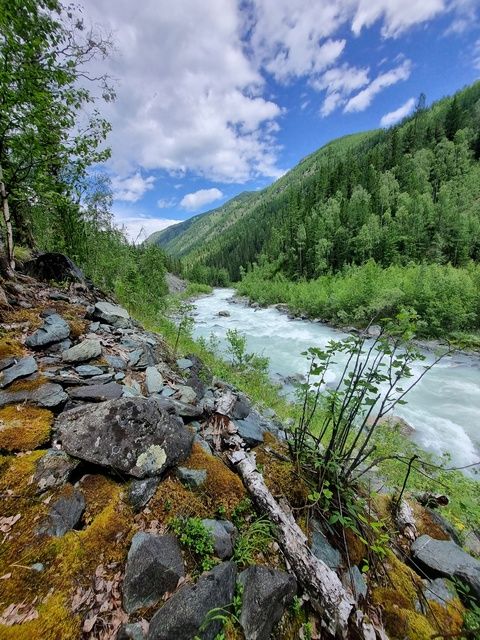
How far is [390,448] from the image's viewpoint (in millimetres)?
6266

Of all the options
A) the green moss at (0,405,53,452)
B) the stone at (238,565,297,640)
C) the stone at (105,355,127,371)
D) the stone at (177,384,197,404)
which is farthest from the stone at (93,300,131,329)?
the stone at (238,565,297,640)

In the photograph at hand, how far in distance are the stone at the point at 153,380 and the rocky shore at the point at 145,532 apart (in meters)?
0.37

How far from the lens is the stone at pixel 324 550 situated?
A: 251 centimetres

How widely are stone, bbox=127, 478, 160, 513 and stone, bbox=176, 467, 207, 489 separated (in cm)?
25

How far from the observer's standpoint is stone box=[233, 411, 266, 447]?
12.3 feet

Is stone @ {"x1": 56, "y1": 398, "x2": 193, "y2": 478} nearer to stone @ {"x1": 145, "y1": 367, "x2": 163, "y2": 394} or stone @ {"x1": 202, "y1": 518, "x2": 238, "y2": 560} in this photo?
stone @ {"x1": 202, "y1": 518, "x2": 238, "y2": 560}

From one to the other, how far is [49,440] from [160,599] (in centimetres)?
180

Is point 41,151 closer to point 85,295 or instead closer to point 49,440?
point 85,295

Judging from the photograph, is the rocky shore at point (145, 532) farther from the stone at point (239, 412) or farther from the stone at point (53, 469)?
the stone at point (239, 412)

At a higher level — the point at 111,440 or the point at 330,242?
the point at 330,242

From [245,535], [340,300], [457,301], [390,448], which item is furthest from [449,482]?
[340,300]

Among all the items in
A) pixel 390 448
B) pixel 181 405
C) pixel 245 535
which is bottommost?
pixel 390 448

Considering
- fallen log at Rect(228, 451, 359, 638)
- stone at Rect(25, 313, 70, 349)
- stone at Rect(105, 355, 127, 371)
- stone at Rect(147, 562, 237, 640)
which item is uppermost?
stone at Rect(25, 313, 70, 349)

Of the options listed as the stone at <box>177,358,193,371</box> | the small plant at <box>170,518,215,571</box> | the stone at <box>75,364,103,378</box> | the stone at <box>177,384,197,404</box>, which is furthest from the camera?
the stone at <box>177,358,193,371</box>
